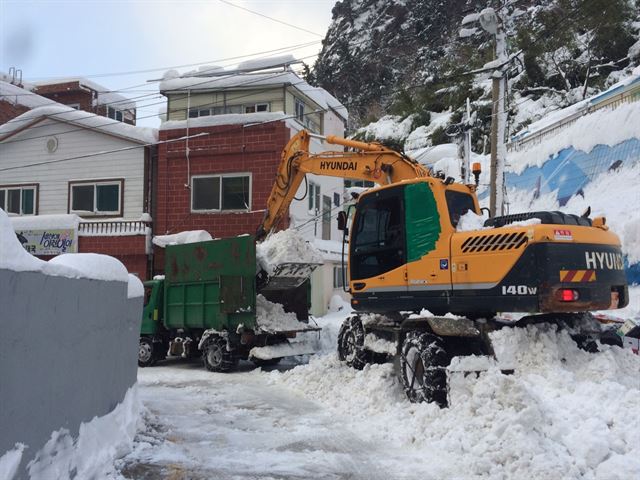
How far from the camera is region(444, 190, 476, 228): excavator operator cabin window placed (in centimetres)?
827

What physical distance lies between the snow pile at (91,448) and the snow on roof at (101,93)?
26982mm

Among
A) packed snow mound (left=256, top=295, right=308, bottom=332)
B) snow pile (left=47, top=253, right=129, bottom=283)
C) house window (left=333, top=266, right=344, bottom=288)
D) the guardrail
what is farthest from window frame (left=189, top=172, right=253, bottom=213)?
snow pile (left=47, top=253, right=129, bottom=283)

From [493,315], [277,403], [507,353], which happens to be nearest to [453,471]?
[507,353]

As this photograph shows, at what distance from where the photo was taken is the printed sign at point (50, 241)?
20.8 m

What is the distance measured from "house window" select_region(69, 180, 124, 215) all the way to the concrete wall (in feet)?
52.4

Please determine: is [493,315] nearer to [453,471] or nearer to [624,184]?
[453,471]

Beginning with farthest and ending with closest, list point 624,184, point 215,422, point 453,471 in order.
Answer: point 624,184 < point 215,422 < point 453,471

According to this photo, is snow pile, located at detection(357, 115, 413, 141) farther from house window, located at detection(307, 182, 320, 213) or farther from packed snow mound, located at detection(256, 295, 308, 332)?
packed snow mound, located at detection(256, 295, 308, 332)

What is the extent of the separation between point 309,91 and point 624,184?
12482 mm

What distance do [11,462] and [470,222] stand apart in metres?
6.18

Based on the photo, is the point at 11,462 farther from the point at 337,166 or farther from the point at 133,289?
the point at 337,166

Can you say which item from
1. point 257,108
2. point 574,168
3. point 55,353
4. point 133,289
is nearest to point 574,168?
point 574,168

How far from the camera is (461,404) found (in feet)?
21.9

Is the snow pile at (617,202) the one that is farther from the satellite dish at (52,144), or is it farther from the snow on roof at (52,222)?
the satellite dish at (52,144)
